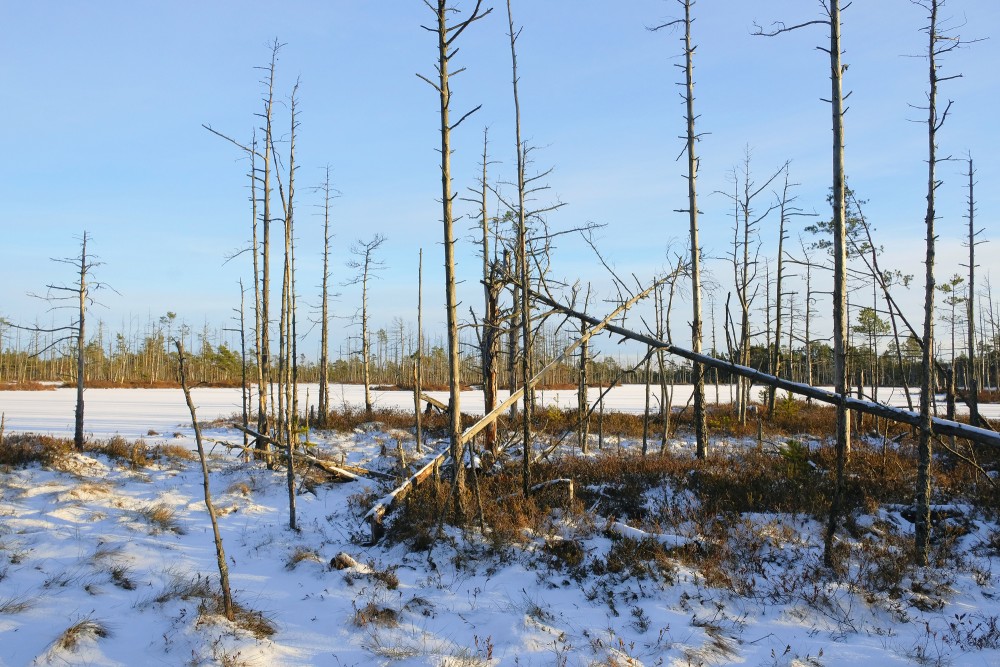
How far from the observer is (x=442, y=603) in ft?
19.1

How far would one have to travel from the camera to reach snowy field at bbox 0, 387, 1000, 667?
15.8ft

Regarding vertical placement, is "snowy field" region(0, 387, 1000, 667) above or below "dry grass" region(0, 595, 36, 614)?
below

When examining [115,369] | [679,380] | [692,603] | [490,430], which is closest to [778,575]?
[692,603]

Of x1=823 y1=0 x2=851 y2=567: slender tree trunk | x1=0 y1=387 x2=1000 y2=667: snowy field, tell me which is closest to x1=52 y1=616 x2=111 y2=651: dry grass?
x1=0 y1=387 x2=1000 y2=667: snowy field

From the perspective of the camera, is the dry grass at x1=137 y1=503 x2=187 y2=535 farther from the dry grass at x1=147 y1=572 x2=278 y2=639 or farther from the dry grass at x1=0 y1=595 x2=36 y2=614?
the dry grass at x1=0 y1=595 x2=36 y2=614

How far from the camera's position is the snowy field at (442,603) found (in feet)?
15.8

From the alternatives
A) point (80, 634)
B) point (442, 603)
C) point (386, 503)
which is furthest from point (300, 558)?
point (80, 634)

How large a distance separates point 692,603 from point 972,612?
2710 mm

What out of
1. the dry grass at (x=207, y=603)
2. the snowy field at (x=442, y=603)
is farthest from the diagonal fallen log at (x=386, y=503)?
the dry grass at (x=207, y=603)

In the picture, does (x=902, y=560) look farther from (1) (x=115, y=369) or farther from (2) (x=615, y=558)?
(1) (x=115, y=369)

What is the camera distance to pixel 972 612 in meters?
5.31

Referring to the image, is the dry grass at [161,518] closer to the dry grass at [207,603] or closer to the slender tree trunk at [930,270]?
the dry grass at [207,603]

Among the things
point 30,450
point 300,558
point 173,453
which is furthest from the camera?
point 173,453

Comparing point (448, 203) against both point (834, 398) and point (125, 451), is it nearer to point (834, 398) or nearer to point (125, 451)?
point (834, 398)
